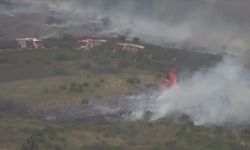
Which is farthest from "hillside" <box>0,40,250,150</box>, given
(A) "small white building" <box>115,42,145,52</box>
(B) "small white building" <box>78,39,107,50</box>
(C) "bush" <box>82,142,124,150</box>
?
(B) "small white building" <box>78,39,107,50</box>

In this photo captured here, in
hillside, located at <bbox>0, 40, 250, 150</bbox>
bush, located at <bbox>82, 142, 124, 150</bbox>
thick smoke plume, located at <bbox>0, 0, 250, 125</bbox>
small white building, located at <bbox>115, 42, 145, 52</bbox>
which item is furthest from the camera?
small white building, located at <bbox>115, 42, 145, 52</bbox>

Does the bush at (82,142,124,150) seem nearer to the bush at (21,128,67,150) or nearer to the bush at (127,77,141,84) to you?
the bush at (21,128,67,150)

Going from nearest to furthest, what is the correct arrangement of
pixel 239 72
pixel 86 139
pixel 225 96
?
pixel 86 139 < pixel 225 96 < pixel 239 72

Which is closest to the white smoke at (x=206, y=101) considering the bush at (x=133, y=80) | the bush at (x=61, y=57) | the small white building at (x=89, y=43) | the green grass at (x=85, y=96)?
the green grass at (x=85, y=96)

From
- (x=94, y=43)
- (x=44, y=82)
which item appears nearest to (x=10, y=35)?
(x=94, y=43)

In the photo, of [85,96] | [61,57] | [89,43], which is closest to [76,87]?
[85,96]

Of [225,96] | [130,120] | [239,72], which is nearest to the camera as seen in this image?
[130,120]

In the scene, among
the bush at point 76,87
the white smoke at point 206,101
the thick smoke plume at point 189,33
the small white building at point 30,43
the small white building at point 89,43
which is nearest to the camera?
the white smoke at point 206,101

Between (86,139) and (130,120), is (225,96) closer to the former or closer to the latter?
(130,120)

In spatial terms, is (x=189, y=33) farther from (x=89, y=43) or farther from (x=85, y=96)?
(x=85, y=96)

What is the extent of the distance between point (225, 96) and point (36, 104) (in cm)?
2512

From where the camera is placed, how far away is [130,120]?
351 ft

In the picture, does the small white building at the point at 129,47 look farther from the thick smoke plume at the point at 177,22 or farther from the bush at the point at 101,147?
the bush at the point at 101,147

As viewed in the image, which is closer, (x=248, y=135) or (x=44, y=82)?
(x=248, y=135)
